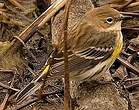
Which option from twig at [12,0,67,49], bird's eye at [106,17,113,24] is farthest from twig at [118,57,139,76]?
twig at [12,0,67,49]

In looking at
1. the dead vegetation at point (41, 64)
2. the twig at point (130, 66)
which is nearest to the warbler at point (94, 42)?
the dead vegetation at point (41, 64)

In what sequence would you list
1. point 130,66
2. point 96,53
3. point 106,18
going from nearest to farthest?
1. point 96,53
2. point 106,18
3. point 130,66

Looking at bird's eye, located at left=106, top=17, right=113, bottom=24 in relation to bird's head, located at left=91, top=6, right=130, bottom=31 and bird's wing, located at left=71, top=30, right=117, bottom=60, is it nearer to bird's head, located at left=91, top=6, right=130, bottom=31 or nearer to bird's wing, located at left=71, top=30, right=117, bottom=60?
bird's head, located at left=91, top=6, right=130, bottom=31

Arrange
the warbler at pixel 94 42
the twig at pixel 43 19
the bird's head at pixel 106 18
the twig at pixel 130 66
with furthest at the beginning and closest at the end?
1. the twig at pixel 43 19
2. the twig at pixel 130 66
3. the bird's head at pixel 106 18
4. the warbler at pixel 94 42

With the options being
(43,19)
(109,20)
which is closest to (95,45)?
(109,20)

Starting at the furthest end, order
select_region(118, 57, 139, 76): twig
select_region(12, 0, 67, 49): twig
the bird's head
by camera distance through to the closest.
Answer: select_region(12, 0, 67, 49): twig
select_region(118, 57, 139, 76): twig
the bird's head

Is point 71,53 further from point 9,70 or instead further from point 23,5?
point 23,5

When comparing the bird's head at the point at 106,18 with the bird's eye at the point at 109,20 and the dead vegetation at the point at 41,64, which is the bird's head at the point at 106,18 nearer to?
the bird's eye at the point at 109,20


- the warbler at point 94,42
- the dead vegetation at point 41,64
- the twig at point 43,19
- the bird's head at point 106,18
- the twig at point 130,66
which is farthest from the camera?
the twig at point 43,19

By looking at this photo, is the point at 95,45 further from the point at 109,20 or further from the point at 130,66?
the point at 130,66
